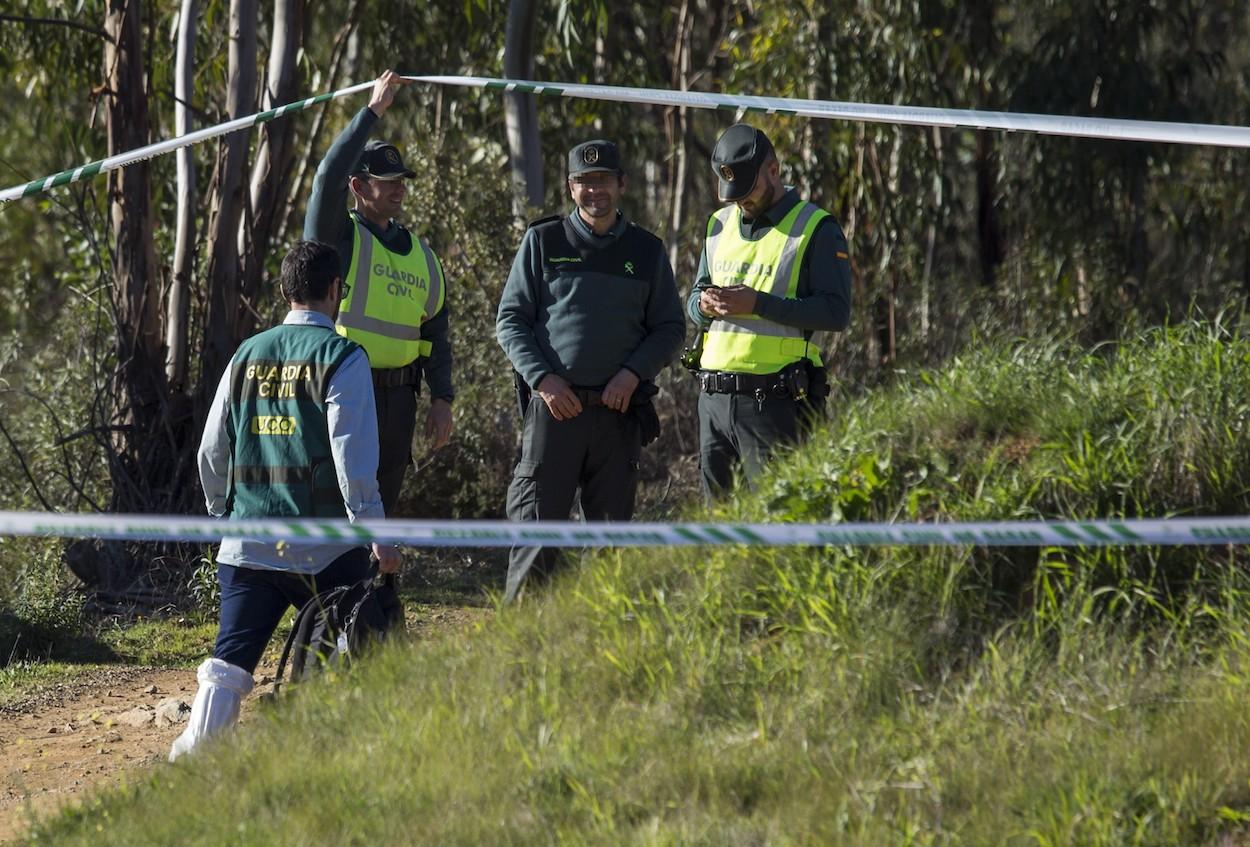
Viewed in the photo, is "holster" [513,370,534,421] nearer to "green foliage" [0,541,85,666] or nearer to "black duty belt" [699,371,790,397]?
"black duty belt" [699,371,790,397]

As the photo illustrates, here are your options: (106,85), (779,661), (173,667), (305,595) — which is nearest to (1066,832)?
(779,661)

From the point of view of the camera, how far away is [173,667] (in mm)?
6785

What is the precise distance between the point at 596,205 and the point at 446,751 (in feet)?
8.44

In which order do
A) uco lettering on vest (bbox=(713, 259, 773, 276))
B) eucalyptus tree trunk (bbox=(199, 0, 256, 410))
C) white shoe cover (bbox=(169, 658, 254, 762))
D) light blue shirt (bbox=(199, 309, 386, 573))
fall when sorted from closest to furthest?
white shoe cover (bbox=(169, 658, 254, 762)), light blue shirt (bbox=(199, 309, 386, 573)), uco lettering on vest (bbox=(713, 259, 773, 276)), eucalyptus tree trunk (bbox=(199, 0, 256, 410))

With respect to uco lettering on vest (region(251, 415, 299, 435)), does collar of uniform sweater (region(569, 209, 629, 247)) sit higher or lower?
higher

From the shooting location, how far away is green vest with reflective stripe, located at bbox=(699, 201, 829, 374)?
5.83 metres

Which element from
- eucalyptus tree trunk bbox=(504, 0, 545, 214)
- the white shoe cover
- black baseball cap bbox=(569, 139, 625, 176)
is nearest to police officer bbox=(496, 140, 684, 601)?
black baseball cap bbox=(569, 139, 625, 176)

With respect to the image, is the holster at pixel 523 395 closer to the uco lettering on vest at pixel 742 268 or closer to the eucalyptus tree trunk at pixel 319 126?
the uco lettering on vest at pixel 742 268

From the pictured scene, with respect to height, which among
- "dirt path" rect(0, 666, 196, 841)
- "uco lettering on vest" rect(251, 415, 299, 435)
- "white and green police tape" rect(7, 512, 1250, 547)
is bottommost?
"dirt path" rect(0, 666, 196, 841)

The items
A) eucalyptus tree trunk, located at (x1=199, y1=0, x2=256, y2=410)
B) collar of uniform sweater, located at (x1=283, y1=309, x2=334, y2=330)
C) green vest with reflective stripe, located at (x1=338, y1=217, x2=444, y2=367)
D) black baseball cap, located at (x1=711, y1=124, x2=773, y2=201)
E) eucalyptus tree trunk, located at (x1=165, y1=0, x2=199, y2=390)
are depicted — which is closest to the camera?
collar of uniform sweater, located at (x1=283, y1=309, x2=334, y2=330)

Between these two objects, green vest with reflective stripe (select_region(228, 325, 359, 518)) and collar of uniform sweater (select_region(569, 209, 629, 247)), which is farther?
collar of uniform sweater (select_region(569, 209, 629, 247))

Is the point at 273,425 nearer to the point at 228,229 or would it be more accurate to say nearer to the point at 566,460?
the point at 566,460

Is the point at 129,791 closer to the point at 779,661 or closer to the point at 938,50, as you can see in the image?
the point at 779,661

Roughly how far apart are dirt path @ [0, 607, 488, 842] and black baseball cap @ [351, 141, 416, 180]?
5.83ft
